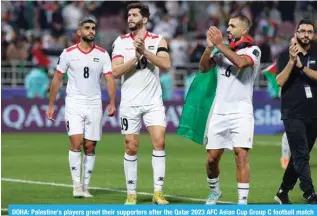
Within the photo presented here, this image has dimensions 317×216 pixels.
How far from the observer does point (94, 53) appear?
15938mm

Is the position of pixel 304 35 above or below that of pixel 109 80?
above

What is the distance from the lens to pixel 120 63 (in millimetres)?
14281

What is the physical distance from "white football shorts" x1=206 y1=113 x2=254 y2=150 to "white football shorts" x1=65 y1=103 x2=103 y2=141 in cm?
265

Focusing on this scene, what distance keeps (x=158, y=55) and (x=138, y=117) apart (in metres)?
0.89

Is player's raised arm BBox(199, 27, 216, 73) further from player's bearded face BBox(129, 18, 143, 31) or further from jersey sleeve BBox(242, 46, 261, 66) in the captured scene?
player's bearded face BBox(129, 18, 143, 31)

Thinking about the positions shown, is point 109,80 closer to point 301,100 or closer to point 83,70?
point 83,70

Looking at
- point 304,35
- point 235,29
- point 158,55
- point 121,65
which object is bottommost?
point 121,65

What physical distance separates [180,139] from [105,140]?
2170mm

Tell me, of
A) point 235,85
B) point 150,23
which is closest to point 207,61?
point 235,85

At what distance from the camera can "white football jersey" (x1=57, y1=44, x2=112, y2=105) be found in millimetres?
15852

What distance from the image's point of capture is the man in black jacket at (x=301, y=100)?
14086 millimetres
